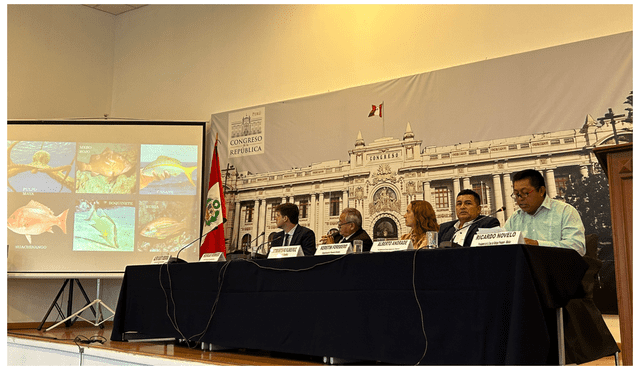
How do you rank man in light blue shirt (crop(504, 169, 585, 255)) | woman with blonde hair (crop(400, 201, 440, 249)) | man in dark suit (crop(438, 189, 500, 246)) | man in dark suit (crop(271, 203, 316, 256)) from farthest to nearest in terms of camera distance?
man in dark suit (crop(271, 203, 316, 256)) < woman with blonde hair (crop(400, 201, 440, 249)) < man in dark suit (crop(438, 189, 500, 246)) < man in light blue shirt (crop(504, 169, 585, 255))

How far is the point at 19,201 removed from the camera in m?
5.96

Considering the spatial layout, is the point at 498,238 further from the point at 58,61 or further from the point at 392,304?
the point at 58,61

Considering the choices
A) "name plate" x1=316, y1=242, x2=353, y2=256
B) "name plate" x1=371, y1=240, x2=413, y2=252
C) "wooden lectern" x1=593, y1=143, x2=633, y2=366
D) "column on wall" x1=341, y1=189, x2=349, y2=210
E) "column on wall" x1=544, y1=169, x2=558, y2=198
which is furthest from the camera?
"column on wall" x1=341, y1=189, x2=349, y2=210

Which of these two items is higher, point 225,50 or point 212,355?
point 225,50

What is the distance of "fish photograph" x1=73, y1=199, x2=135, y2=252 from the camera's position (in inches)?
237

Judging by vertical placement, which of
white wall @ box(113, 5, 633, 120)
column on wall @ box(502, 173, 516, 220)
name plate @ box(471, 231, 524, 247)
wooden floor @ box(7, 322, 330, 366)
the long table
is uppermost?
white wall @ box(113, 5, 633, 120)

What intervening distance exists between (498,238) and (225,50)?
4971 millimetres

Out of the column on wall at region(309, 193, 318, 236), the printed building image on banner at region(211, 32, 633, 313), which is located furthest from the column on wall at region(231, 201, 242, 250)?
the column on wall at region(309, 193, 318, 236)

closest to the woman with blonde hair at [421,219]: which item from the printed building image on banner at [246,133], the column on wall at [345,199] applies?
the column on wall at [345,199]

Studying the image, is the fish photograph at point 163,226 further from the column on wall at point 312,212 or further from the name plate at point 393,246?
the name plate at point 393,246

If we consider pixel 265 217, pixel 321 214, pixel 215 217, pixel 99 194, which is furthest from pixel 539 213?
pixel 99 194

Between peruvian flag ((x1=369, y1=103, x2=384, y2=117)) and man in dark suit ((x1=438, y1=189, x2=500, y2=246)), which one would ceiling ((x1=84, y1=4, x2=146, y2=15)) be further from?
man in dark suit ((x1=438, y1=189, x2=500, y2=246))

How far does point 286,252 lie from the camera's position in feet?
9.87

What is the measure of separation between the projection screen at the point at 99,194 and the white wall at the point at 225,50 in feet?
1.93
